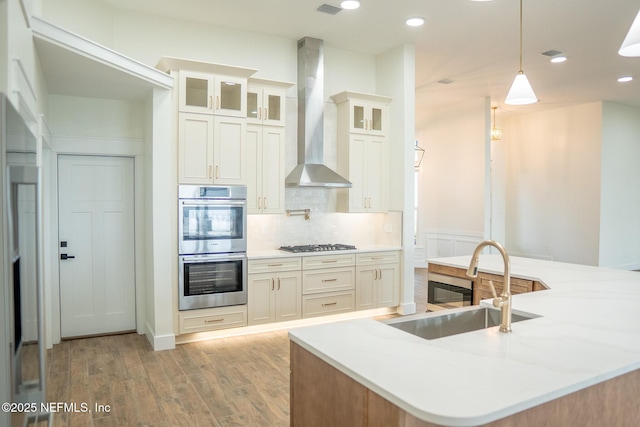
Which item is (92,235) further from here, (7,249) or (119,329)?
(7,249)

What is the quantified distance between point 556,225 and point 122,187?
803 cm

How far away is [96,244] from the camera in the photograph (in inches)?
192

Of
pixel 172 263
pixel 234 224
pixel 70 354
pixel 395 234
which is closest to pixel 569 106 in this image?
pixel 395 234

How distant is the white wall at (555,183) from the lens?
8609 mm

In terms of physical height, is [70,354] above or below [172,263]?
below

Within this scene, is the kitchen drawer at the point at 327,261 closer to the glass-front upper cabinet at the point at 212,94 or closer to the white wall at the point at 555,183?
the glass-front upper cabinet at the point at 212,94

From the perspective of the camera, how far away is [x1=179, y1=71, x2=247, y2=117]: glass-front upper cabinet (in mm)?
4562

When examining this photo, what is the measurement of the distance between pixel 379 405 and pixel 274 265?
362cm

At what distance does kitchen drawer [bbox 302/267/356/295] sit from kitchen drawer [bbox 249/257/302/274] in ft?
0.52

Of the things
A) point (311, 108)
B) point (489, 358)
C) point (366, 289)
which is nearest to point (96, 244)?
point (311, 108)

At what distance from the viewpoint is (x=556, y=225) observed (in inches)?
360

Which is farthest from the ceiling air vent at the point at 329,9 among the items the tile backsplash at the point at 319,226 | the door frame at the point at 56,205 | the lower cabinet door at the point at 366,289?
the lower cabinet door at the point at 366,289

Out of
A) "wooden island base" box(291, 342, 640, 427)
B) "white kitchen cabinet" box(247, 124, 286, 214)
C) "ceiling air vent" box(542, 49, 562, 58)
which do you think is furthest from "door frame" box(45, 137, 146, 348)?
"ceiling air vent" box(542, 49, 562, 58)

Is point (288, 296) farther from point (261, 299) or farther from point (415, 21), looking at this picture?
point (415, 21)
